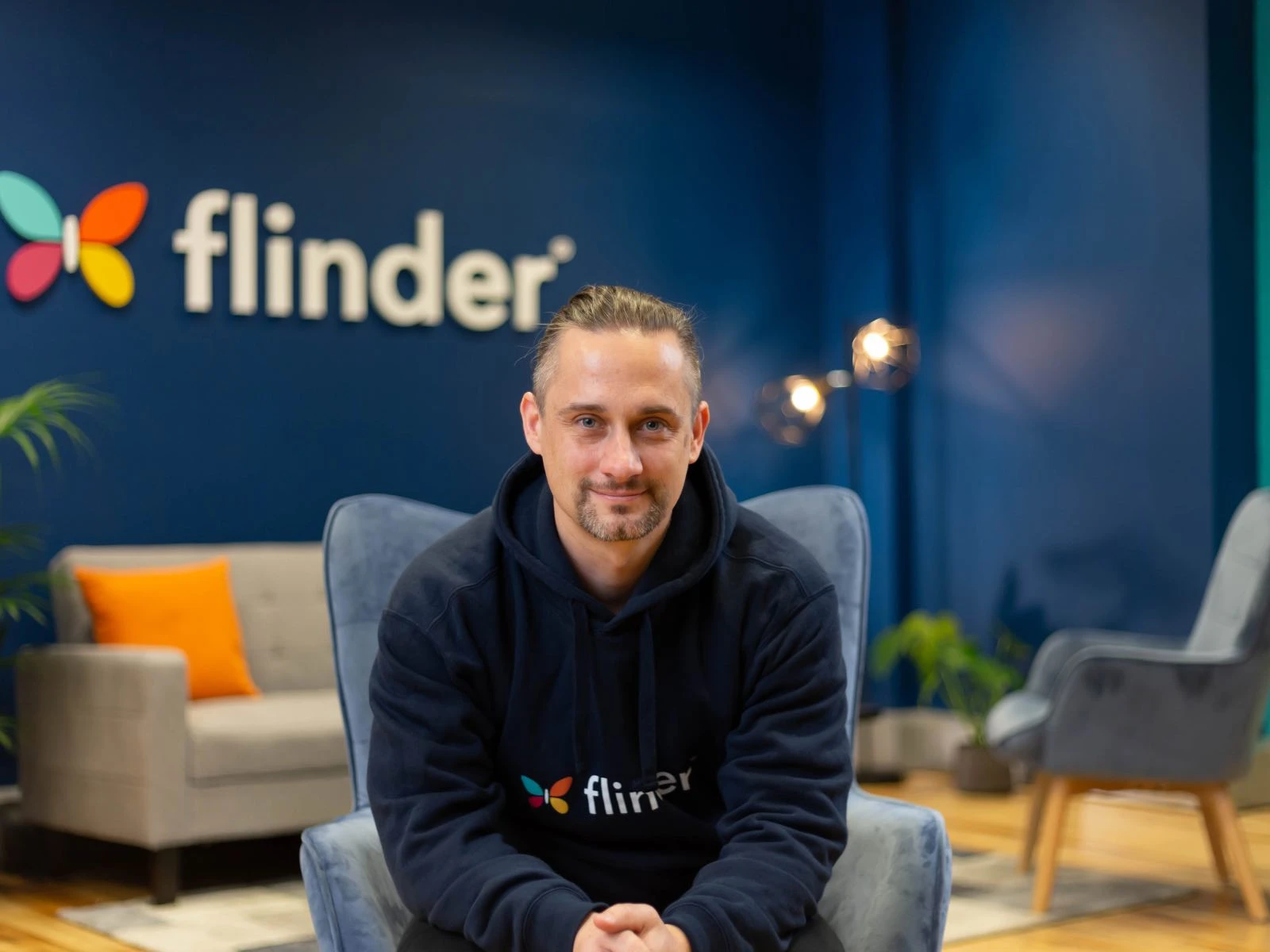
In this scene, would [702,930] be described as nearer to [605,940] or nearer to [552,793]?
[605,940]

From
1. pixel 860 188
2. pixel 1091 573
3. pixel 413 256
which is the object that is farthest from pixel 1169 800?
pixel 413 256

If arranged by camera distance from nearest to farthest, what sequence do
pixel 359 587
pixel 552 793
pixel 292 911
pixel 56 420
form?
pixel 552 793 < pixel 359 587 < pixel 292 911 < pixel 56 420

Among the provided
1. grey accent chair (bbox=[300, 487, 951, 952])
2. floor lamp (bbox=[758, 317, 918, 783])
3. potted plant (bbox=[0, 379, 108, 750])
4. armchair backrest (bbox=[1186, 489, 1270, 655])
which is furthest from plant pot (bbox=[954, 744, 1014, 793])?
grey accent chair (bbox=[300, 487, 951, 952])

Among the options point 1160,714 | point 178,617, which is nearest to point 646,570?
point 1160,714

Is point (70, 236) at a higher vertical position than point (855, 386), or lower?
higher

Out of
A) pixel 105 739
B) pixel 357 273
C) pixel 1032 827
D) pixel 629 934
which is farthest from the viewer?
pixel 357 273

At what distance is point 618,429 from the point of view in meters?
1.91

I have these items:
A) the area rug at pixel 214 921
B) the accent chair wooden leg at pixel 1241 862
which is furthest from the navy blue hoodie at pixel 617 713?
the accent chair wooden leg at pixel 1241 862

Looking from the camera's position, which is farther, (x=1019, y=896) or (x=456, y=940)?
(x=1019, y=896)

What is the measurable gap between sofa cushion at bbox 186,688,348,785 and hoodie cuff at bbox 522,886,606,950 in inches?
91.9

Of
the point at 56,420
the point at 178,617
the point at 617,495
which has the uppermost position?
the point at 56,420

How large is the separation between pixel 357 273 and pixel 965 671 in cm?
259

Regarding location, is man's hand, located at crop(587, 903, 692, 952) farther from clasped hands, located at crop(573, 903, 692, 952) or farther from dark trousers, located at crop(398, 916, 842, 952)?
dark trousers, located at crop(398, 916, 842, 952)

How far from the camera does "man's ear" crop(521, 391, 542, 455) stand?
2020 millimetres
